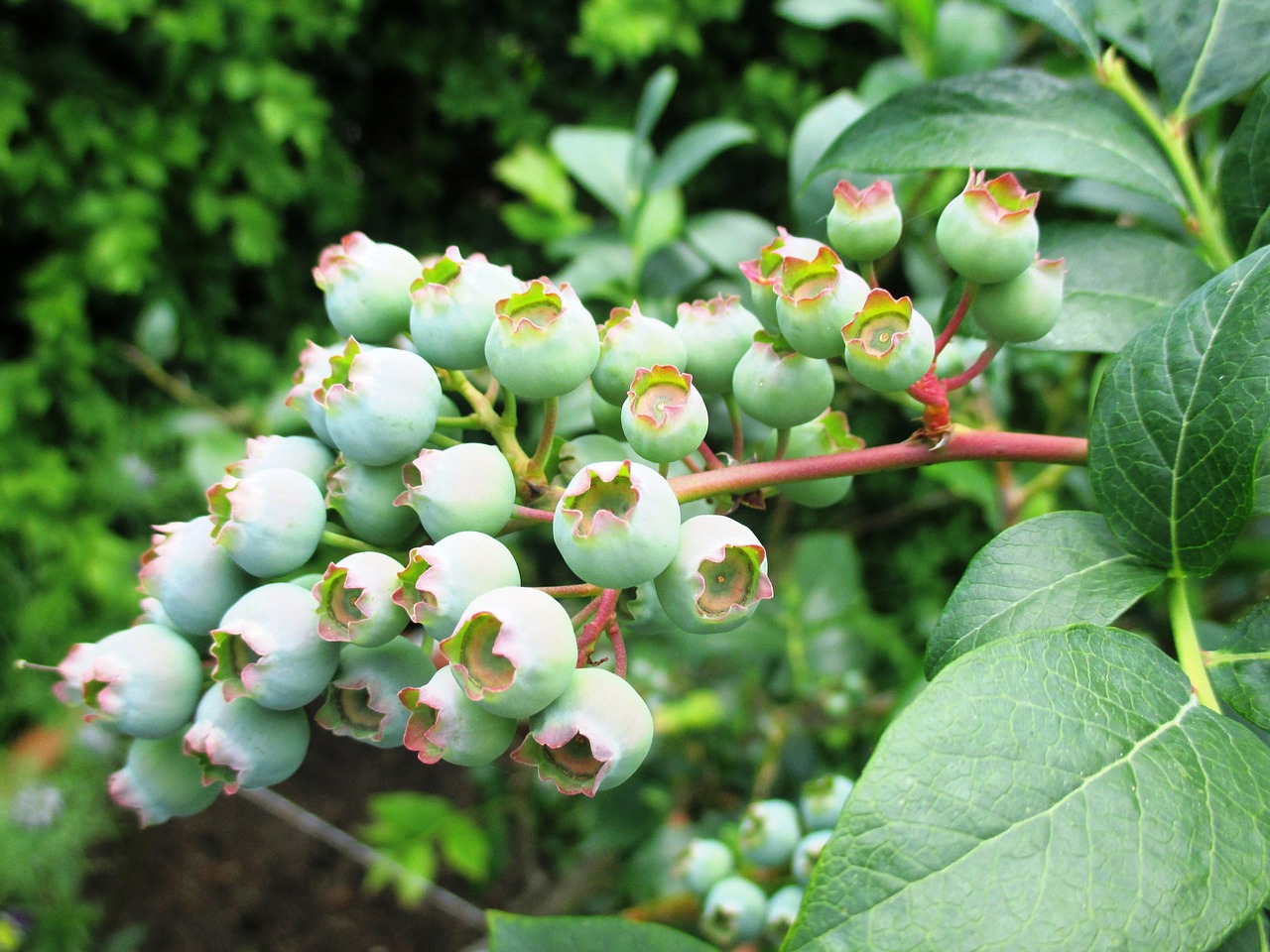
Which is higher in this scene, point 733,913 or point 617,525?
point 617,525

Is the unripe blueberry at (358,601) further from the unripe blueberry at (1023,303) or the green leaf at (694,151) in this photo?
the green leaf at (694,151)

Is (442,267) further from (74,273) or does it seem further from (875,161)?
(74,273)

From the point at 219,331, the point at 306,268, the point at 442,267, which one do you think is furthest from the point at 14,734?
the point at 442,267

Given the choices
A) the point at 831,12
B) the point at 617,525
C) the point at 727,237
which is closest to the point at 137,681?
the point at 617,525

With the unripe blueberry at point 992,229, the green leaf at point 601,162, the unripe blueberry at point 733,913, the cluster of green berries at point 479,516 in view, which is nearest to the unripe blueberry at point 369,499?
the cluster of green berries at point 479,516

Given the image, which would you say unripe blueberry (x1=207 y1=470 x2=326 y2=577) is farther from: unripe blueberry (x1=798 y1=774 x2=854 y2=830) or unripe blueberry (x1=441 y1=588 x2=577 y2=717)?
unripe blueberry (x1=798 y1=774 x2=854 y2=830)

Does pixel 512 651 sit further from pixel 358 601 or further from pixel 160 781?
pixel 160 781

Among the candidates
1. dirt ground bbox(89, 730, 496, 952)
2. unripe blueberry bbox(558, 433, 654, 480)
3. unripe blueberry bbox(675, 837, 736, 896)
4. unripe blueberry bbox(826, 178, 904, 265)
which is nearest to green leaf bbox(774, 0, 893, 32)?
unripe blueberry bbox(826, 178, 904, 265)
